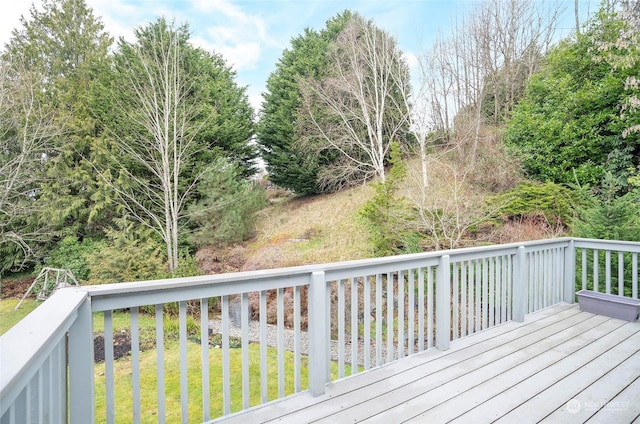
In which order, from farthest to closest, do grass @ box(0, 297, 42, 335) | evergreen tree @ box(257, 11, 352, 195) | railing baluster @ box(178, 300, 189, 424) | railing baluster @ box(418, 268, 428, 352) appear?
evergreen tree @ box(257, 11, 352, 195) → grass @ box(0, 297, 42, 335) → railing baluster @ box(418, 268, 428, 352) → railing baluster @ box(178, 300, 189, 424)

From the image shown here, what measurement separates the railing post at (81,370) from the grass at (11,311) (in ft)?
27.3

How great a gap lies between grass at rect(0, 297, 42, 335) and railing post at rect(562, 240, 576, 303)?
33.7 feet

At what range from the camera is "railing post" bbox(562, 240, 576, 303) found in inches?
164

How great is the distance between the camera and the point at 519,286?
352 cm

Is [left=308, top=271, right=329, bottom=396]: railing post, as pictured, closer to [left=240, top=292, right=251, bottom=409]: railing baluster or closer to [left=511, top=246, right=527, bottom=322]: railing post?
[left=240, top=292, right=251, bottom=409]: railing baluster

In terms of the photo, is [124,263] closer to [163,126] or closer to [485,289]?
[163,126]

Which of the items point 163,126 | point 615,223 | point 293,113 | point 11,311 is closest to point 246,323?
point 615,223

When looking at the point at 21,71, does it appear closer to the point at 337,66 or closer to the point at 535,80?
the point at 337,66

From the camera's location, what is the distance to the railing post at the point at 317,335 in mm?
2227

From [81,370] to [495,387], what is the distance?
243cm

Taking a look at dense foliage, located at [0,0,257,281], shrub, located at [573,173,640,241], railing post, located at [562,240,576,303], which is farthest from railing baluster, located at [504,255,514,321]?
dense foliage, located at [0,0,257,281]

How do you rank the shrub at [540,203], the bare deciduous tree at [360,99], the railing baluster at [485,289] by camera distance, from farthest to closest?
1. the bare deciduous tree at [360,99]
2. the shrub at [540,203]
3. the railing baluster at [485,289]

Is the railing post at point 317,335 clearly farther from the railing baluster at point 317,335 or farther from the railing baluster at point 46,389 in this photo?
the railing baluster at point 46,389

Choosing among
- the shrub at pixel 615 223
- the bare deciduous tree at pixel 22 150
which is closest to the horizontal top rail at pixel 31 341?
the shrub at pixel 615 223
